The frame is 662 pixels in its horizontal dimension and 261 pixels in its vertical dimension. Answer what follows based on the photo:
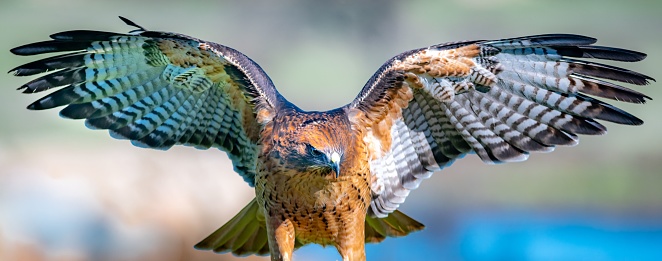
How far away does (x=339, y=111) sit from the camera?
536cm

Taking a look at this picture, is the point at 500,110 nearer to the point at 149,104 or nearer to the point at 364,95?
the point at 364,95

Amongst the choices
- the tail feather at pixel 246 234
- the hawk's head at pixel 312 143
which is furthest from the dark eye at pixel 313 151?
the tail feather at pixel 246 234

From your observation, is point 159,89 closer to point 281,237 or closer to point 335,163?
point 281,237

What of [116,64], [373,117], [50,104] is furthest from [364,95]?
[50,104]

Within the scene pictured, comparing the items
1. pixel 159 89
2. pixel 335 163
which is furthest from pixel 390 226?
pixel 159 89

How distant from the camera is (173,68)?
18.0 feet

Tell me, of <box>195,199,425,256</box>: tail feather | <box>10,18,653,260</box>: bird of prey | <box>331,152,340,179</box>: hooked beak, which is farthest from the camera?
<box>195,199,425,256</box>: tail feather

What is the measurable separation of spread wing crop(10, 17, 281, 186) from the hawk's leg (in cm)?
65

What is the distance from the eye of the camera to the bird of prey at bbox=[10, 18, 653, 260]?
5043 mm

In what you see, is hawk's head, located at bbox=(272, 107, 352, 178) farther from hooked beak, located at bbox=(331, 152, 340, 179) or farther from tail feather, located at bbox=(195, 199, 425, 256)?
tail feather, located at bbox=(195, 199, 425, 256)

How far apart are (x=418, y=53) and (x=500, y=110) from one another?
0.80 meters

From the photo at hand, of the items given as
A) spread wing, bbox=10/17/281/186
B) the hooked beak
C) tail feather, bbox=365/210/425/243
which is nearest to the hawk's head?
the hooked beak

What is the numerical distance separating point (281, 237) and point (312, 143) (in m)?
0.78

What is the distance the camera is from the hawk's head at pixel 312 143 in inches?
188
